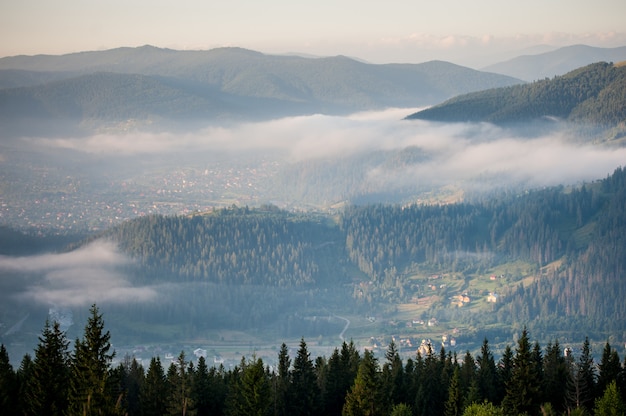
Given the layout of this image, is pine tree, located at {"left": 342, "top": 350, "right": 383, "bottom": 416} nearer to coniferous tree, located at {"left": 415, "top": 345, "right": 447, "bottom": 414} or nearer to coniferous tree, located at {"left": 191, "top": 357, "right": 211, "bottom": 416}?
coniferous tree, located at {"left": 415, "top": 345, "right": 447, "bottom": 414}

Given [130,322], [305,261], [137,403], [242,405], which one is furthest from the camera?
[305,261]

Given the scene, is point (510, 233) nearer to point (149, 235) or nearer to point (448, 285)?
point (448, 285)

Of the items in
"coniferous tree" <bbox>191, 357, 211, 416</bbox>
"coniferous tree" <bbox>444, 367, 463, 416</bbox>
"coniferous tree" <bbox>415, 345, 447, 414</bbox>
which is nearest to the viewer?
"coniferous tree" <bbox>444, 367, 463, 416</bbox>

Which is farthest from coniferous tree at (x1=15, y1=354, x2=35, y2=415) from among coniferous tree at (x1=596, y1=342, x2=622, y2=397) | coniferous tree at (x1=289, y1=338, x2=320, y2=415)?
coniferous tree at (x1=596, y1=342, x2=622, y2=397)

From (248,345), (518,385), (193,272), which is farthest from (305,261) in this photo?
(518,385)

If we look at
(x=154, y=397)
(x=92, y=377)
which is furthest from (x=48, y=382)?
(x=154, y=397)

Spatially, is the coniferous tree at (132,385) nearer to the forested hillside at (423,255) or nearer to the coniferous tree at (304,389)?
the coniferous tree at (304,389)
